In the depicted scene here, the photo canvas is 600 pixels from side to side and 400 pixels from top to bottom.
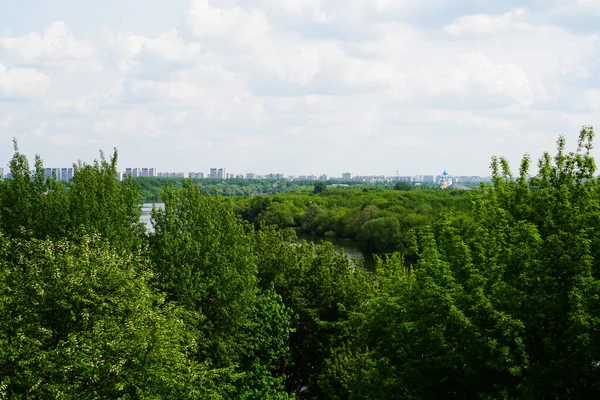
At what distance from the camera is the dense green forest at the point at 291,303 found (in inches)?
571

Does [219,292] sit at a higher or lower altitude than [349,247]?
higher

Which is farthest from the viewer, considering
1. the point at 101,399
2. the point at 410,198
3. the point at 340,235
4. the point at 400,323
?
the point at 410,198

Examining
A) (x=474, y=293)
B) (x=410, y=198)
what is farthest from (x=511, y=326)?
(x=410, y=198)

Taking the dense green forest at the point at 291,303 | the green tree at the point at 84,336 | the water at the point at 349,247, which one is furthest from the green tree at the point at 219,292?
the water at the point at 349,247

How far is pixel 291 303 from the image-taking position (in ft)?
88.4

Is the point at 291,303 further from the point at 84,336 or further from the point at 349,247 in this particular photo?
the point at 349,247

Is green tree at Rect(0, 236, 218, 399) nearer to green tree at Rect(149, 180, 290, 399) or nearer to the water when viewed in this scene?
green tree at Rect(149, 180, 290, 399)

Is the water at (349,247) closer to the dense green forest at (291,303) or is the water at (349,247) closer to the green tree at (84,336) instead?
the dense green forest at (291,303)

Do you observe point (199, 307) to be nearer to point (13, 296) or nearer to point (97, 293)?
point (97, 293)

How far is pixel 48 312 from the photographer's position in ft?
52.0

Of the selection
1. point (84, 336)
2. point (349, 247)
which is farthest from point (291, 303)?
point (349, 247)

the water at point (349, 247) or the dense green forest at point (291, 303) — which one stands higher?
the dense green forest at point (291, 303)

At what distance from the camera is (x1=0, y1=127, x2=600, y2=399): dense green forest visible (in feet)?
47.6

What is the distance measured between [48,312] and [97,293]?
1.33 metres
